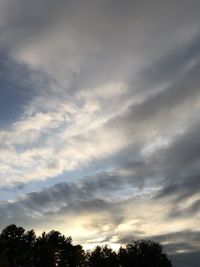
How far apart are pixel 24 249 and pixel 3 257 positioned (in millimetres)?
39983

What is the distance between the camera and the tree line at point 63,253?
13775 cm

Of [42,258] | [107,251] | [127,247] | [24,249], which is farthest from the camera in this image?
[107,251]

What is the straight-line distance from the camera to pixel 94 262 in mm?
157250

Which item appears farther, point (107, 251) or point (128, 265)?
point (107, 251)

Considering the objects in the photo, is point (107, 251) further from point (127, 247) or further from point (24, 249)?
point (24, 249)

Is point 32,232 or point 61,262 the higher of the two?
point 32,232

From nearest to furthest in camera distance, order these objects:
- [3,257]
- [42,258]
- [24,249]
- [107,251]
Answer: [3,257]
[42,258]
[24,249]
[107,251]

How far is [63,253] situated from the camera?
6024 inches

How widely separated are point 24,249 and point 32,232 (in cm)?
887

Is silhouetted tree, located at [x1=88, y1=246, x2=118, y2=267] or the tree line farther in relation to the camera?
silhouetted tree, located at [x1=88, y1=246, x2=118, y2=267]

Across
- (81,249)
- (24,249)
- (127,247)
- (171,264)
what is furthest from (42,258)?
(171,264)

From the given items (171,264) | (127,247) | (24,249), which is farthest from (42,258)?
(171,264)

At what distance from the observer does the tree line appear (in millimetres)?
137750

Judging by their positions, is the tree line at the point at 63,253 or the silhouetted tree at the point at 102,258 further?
the silhouetted tree at the point at 102,258
